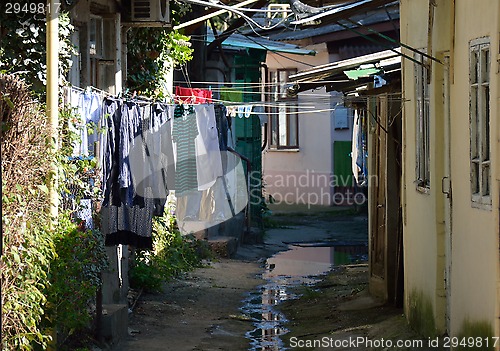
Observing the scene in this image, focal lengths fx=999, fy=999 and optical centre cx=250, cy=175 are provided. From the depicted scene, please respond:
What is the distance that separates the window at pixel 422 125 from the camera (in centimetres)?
1057

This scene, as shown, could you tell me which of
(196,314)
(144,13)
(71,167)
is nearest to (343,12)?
(71,167)

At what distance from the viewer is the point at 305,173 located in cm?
3100

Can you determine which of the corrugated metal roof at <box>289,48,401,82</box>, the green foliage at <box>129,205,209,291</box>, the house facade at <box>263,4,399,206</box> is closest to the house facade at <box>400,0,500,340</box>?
the corrugated metal roof at <box>289,48,401,82</box>

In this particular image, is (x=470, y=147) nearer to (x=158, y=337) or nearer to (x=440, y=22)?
(x=440, y=22)

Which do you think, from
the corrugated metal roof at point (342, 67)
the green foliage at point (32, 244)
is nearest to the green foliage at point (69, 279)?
the green foliage at point (32, 244)

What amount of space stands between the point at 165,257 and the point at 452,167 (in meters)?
8.23

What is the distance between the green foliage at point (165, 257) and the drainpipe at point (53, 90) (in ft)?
18.6

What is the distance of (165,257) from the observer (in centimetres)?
1666

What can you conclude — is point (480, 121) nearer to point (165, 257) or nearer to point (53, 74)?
point (53, 74)

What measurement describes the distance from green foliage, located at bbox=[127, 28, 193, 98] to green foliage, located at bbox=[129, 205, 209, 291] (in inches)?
86.7

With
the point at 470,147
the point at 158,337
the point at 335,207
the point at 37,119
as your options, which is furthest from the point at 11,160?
the point at 335,207

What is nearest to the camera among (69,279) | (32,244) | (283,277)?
(32,244)

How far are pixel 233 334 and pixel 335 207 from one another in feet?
55.7

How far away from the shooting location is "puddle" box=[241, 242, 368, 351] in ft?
42.1
